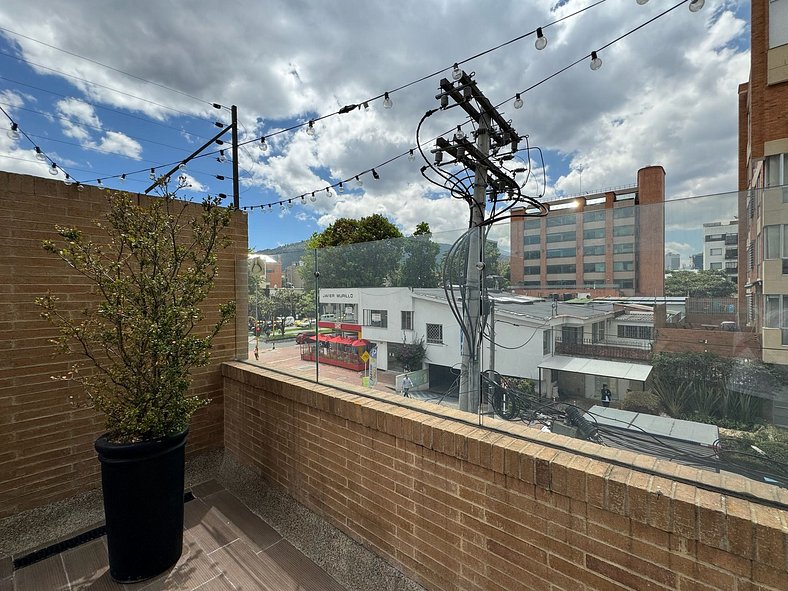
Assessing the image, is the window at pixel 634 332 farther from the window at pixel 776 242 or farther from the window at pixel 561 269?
the window at pixel 776 242

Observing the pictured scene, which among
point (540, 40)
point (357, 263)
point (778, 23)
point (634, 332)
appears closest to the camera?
point (634, 332)

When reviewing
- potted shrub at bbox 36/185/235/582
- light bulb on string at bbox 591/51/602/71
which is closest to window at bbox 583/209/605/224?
potted shrub at bbox 36/185/235/582

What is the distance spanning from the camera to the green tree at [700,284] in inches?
45.5

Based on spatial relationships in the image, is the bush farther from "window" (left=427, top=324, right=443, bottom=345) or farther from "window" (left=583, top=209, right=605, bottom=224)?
"window" (left=427, top=324, right=443, bottom=345)

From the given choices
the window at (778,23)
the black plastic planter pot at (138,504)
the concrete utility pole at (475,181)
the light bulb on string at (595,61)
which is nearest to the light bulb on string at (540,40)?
the light bulb on string at (595,61)

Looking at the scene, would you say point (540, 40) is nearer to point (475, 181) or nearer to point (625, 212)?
point (475, 181)

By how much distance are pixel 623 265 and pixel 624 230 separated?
149mm

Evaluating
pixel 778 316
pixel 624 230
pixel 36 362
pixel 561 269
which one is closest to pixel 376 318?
pixel 561 269

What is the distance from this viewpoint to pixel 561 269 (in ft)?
4.56

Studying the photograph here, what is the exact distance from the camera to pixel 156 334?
2.06 meters

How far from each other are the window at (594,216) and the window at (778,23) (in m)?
10.8

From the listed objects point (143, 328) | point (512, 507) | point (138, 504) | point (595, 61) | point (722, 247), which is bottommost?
point (138, 504)

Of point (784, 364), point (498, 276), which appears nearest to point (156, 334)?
point (498, 276)

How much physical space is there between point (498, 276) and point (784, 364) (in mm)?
1002
